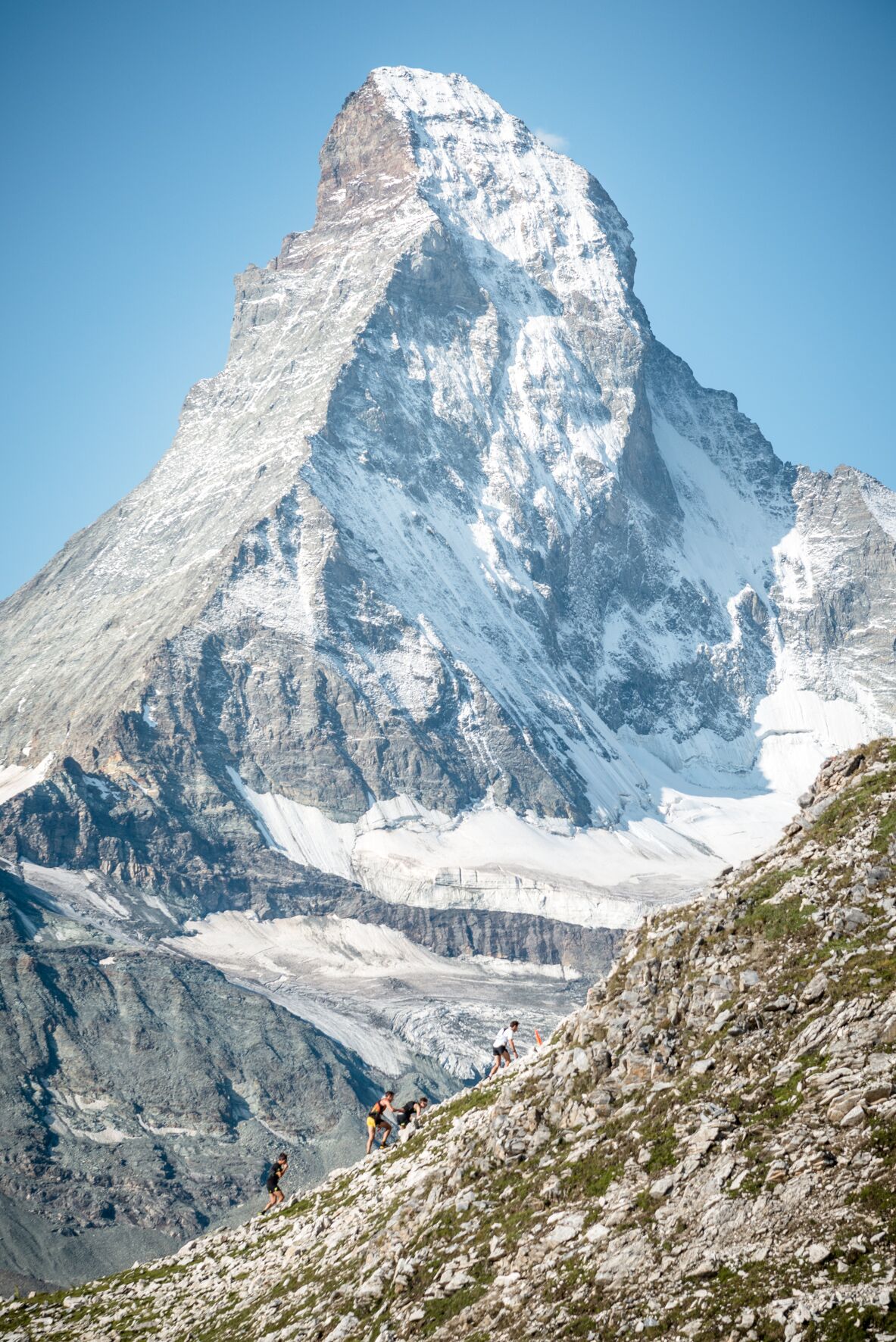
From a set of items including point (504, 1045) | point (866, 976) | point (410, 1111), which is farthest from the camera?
point (410, 1111)

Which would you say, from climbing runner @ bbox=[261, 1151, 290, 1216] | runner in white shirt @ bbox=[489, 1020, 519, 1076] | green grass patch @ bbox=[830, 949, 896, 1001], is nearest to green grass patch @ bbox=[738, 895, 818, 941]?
green grass patch @ bbox=[830, 949, 896, 1001]

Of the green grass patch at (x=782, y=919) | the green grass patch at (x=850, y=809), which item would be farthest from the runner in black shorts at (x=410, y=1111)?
the green grass patch at (x=850, y=809)

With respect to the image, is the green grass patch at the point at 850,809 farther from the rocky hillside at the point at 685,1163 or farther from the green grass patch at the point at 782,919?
the green grass patch at the point at 782,919

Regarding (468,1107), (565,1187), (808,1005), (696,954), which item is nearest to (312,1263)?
(468,1107)

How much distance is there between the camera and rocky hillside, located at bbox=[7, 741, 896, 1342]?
29.1 metres

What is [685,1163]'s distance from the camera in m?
33.1

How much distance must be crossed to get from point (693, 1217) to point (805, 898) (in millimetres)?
10734

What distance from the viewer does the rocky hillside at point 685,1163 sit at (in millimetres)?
29125

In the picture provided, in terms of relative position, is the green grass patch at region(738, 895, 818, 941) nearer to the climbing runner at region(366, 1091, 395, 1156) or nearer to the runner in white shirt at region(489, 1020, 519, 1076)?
the runner in white shirt at region(489, 1020, 519, 1076)

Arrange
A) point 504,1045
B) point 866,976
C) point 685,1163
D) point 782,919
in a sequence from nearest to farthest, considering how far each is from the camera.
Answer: point 685,1163, point 866,976, point 782,919, point 504,1045

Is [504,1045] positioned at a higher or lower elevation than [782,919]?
lower

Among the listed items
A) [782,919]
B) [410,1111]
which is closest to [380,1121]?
[410,1111]

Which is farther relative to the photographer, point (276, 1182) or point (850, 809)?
point (276, 1182)

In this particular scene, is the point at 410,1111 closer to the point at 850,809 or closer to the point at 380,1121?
the point at 380,1121
